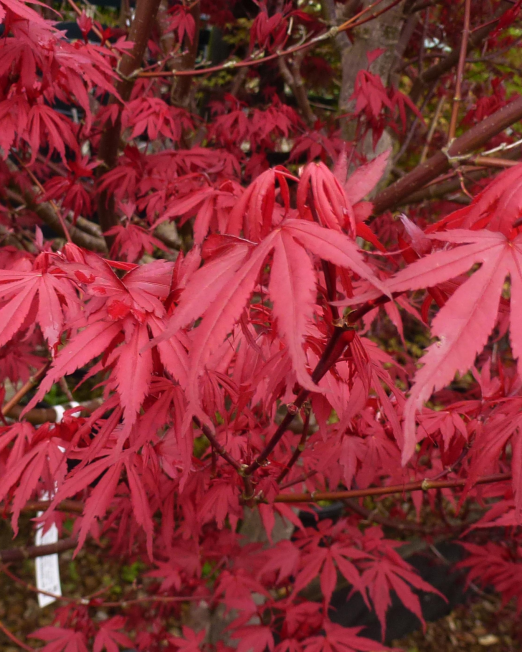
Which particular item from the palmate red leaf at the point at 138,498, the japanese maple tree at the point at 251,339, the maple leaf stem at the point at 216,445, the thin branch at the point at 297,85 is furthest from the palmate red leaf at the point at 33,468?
the thin branch at the point at 297,85

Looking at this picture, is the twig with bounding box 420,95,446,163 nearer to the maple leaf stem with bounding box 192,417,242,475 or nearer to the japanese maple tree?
the japanese maple tree

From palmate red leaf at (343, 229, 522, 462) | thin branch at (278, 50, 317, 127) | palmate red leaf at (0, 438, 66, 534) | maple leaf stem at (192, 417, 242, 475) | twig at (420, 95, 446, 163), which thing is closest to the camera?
palmate red leaf at (343, 229, 522, 462)

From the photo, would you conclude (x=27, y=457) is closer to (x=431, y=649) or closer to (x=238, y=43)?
(x=431, y=649)

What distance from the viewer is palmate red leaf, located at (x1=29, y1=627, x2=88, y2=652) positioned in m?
1.11

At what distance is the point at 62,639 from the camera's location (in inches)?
44.5

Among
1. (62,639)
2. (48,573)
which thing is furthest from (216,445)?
→ (48,573)

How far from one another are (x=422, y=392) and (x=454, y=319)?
0.21 ft

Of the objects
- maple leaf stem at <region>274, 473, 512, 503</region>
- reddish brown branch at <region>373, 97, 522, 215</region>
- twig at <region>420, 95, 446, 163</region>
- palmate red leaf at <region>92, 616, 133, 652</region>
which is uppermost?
twig at <region>420, 95, 446, 163</region>

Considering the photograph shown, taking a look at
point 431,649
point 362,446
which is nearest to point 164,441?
point 362,446

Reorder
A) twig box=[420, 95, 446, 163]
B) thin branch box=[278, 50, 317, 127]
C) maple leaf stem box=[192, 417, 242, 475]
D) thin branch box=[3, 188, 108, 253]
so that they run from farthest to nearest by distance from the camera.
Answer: twig box=[420, 95, 446, 163], thin branch box=[278, 50, 317, 127], thin branch box=[3, 188, 108, 253], maple leaf stem box=[192, 417, 242, 475]

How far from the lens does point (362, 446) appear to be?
839 mm

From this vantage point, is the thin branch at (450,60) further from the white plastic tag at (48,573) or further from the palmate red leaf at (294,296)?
the white plastic tag at (48,573)

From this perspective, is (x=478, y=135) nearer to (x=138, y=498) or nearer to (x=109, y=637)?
(x=138, y=498)

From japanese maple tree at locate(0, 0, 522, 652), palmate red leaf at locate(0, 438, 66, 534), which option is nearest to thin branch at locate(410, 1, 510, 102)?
japanese maple tree at locate(0, 0, 522, 652)
